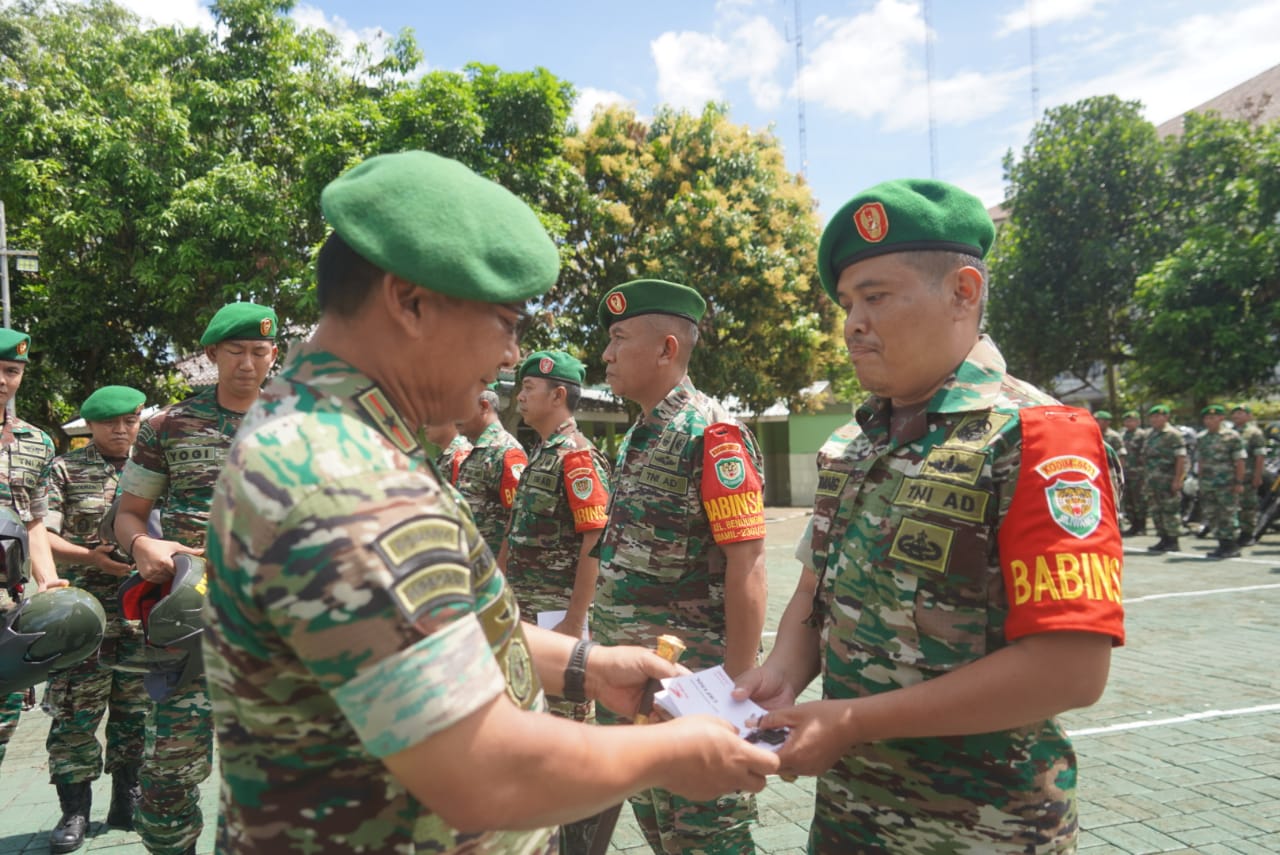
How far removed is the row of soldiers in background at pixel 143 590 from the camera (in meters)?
3.34

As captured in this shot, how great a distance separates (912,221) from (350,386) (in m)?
1.29

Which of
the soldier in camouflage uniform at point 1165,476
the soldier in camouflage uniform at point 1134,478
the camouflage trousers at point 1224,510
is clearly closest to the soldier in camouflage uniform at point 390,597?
the camouflage trousers at point 1224,510

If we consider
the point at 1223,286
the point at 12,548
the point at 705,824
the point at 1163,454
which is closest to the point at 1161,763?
Result: the point at 705,824

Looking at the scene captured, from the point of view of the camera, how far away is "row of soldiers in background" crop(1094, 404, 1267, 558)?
12.3 meters

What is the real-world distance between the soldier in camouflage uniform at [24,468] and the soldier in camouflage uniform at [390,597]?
11.9 feet

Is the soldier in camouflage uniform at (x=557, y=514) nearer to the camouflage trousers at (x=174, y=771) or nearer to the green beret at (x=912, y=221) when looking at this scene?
the camouflage trousers at (x=174, y=771)

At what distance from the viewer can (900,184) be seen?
1.95 m

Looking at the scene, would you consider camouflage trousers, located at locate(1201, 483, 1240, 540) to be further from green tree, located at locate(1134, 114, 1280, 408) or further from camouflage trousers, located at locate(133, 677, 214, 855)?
camouflage trousers, located at locate(133, 677, 214, 855)

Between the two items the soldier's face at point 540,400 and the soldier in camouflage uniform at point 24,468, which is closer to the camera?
the soldier in camouflage uniform at point 24,468

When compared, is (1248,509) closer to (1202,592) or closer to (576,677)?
(1202,592)

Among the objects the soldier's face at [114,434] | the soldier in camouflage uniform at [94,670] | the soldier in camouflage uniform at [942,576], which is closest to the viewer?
the soldier in camouflage uniform at [942,576]

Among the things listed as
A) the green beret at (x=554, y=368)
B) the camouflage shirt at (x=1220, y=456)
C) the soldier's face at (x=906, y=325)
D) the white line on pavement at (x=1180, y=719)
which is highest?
the green beret at (x=554, y=368)

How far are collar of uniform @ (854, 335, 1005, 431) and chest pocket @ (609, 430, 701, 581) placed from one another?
1.51m

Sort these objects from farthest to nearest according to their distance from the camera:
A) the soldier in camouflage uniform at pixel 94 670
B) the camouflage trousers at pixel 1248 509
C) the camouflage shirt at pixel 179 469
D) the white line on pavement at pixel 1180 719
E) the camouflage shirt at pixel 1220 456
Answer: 1. the camouflage trousers at pixel 1248 509
2. the camouflage shirt at pixel 1220 456
3. the white line on pavement at pixel 1180 719
4. the soldier in camouflage uniform at pixel 94 670
5. the camouflage shirt at pixel 179 469
